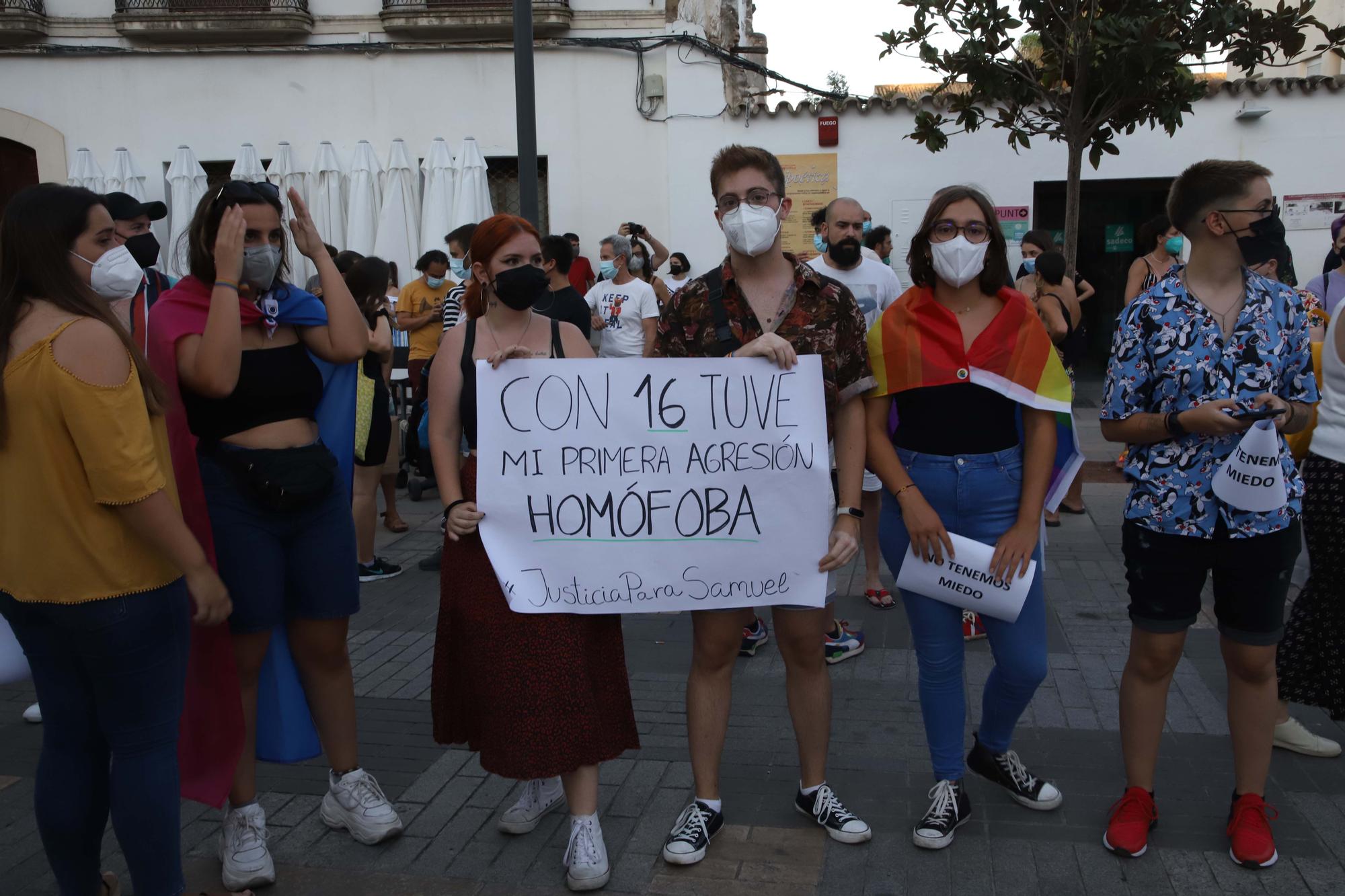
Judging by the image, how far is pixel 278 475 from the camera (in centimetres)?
314

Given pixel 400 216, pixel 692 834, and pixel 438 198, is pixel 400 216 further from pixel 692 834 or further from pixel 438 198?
pixel 692 834

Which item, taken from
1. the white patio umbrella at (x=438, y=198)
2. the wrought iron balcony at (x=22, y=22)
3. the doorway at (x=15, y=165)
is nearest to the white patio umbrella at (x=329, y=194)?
the white patio umbrella at (x=438, y=198)

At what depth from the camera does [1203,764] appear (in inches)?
151

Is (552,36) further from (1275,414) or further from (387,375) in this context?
(1275,414)

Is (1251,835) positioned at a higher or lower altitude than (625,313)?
lower

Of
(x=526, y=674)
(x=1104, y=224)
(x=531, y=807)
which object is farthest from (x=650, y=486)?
(x=1104, y=224)

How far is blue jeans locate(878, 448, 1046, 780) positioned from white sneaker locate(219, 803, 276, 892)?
6.77ft

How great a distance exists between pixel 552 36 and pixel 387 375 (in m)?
8.08

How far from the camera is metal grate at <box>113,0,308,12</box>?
1420cm

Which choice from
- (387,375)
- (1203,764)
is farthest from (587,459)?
(387,375)

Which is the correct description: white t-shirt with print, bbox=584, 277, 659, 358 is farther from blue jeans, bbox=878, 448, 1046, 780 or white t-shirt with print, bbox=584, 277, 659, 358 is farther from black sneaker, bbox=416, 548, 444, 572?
blue jeans, bbox=878, 448, 1046, 780

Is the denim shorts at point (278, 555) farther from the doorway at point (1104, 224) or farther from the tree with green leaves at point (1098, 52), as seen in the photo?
the doorway at point (1104, 224)

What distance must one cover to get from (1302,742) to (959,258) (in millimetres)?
2244

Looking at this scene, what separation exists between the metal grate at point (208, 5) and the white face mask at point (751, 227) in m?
13.1
